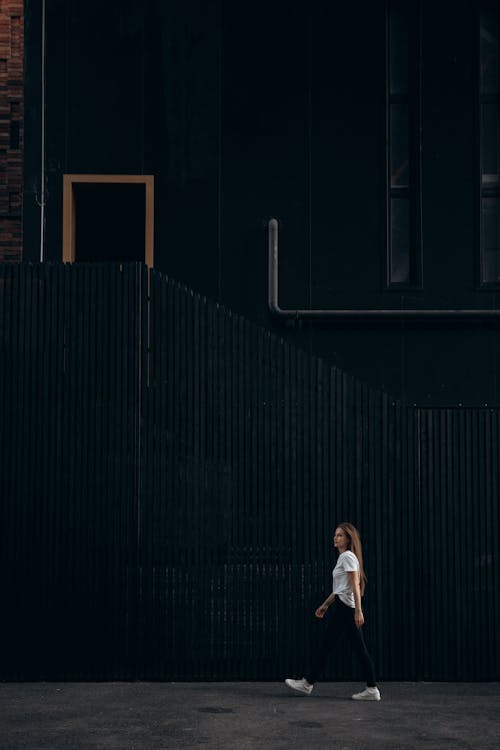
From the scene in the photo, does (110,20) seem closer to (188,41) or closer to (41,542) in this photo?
(188,41)

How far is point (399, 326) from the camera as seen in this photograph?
1636 cm

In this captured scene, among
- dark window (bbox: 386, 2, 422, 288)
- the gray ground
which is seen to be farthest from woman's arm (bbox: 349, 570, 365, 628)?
dark window (bbox: 386, 2, 422, 288)

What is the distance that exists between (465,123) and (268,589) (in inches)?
305

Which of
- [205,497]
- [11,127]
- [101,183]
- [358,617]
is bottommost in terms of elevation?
[358,617]

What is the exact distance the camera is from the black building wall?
53.7ft

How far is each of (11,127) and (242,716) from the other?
9984mm

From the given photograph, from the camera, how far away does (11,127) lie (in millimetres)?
17141

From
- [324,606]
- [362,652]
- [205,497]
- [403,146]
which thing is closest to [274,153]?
[403,146]

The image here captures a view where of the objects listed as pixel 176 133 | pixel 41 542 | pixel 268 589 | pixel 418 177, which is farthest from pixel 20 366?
pixel 418 177

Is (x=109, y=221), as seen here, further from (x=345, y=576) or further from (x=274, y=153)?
(x=345, y=576)

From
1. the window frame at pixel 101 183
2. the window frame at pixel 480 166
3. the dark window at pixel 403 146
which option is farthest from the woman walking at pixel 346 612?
the window frame at pixel 101 183

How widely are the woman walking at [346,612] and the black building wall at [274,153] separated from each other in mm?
5342

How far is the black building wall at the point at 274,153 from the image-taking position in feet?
53.7

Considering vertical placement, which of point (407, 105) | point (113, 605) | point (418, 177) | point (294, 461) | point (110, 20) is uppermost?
point (110, 20)
